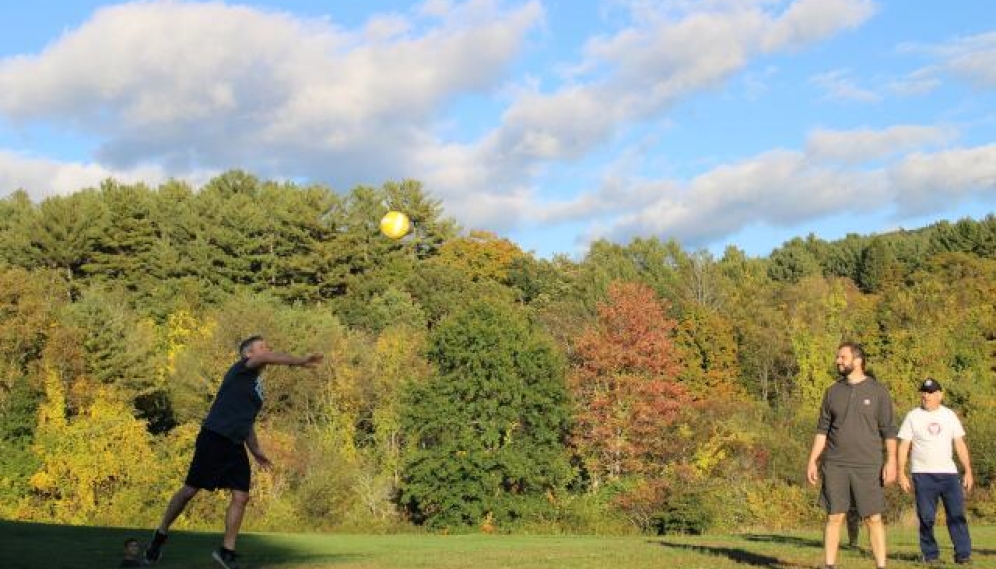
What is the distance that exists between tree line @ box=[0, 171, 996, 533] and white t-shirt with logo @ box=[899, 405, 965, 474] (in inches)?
1167

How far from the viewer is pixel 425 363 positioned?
63.5m

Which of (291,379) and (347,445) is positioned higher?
(291,379)

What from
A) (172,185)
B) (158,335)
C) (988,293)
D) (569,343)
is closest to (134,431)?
(158,335)

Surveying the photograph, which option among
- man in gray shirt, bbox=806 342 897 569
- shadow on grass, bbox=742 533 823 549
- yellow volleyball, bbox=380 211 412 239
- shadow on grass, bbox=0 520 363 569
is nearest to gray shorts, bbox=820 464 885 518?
man in gray shirt, bbox=806 342 897 569

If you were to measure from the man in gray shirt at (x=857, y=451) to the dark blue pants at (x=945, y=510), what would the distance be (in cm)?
228

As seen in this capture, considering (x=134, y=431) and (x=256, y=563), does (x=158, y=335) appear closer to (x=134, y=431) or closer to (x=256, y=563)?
(x=134, y=431)

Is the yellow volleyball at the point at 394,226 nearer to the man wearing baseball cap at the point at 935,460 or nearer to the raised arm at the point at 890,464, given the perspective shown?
the man wearing baseball cap at the point at 935,460

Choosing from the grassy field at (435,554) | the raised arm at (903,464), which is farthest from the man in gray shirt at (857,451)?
the grassy field at (435,554)

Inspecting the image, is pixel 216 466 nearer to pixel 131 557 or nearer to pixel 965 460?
pixel 131 557

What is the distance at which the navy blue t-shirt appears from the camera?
10969mm

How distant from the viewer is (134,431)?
51594mm

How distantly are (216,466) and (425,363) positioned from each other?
52615 millimetres

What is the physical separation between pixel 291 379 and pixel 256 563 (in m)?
49.5

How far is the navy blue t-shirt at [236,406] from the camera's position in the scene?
11.0m
